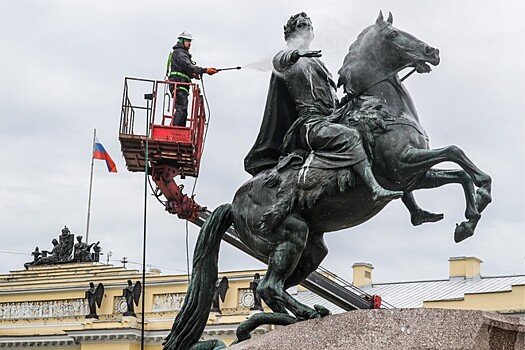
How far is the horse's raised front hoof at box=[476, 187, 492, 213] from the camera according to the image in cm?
707

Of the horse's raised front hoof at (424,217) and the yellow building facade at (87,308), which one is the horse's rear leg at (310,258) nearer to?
the horse's raised front hoof at (424,217)

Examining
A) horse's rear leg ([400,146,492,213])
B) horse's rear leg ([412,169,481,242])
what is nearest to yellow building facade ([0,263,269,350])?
horse's rear leg ([412,169,481,242])

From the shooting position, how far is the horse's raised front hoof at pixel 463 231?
7.18 meters

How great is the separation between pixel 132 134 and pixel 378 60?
8307 mm

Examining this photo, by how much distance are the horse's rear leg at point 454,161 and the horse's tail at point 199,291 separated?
1636mm

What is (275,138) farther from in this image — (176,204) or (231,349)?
(176,204)

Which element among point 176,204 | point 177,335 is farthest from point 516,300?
point 177,335

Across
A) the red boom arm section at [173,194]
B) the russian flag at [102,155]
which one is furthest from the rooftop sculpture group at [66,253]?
the red boom arm section at [173,194]

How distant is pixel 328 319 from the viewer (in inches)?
269

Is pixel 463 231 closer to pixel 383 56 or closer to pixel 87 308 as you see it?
pixel 383 56

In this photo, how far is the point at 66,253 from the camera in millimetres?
44062

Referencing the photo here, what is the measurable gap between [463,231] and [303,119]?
1.39 m

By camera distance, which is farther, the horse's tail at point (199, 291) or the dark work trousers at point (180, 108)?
the dark work trousers at point (180, 108)

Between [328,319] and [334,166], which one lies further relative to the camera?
[334,166]
